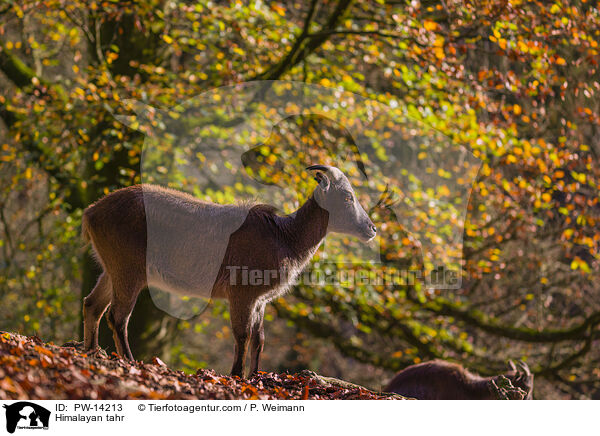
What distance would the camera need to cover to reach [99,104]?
9.32 m

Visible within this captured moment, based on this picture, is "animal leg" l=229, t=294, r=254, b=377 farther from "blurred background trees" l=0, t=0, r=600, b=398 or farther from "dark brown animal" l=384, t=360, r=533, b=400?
"dark brown animal" l=384, t=360, r=533, b=400

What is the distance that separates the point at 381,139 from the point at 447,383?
4.86 metres

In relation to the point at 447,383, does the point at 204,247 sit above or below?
above

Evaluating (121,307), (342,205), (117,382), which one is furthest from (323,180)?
(117,382)

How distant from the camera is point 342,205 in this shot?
601 centimetres

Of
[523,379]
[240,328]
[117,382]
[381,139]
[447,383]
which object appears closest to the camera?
[117,382]

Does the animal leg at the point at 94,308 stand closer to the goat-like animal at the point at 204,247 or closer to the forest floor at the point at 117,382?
the goat-like animal at the point at 204,247

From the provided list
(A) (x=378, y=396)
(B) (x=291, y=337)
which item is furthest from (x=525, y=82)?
(B) (x=291, y=337)

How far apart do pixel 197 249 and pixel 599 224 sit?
8.23 m

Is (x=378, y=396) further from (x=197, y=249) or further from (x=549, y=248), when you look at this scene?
(x=549, y=248)

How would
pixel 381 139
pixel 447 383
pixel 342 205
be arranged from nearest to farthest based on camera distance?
pixel 342 205
pixel 447 383
pixel 381 139

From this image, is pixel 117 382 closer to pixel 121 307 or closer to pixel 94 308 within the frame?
pixel 121 307
